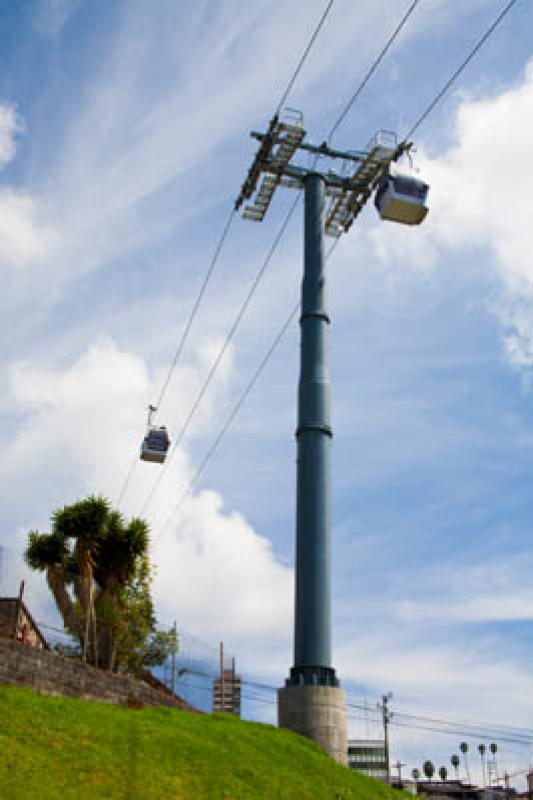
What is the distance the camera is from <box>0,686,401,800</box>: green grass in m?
19.4

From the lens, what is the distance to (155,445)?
1800 inches

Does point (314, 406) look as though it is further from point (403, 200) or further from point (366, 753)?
point (366, 753)

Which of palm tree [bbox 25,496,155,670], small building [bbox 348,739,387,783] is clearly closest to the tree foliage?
palm tree [bbox 25,496,155,670]

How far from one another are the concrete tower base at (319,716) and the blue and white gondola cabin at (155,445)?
59.7 ft

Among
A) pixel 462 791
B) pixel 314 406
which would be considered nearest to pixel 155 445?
pixel 314 406

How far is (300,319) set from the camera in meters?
37.8

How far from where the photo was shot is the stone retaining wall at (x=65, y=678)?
25.3 metres

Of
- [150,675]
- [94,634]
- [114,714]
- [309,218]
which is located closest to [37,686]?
[114,714]

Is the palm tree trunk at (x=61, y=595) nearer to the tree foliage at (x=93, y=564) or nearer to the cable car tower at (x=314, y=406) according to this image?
the tree foliage at (x=93, y=564)

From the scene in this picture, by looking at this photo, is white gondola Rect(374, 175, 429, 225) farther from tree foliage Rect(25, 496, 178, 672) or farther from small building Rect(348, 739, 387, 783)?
small building Rect(348, 739, 387, 783)

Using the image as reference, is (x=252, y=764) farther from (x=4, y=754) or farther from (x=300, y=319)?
(x=300, y=319)

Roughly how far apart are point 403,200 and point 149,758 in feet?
69.4

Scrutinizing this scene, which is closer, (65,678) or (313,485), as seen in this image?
(65,678)

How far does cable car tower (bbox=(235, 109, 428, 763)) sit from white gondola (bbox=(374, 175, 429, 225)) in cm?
4
